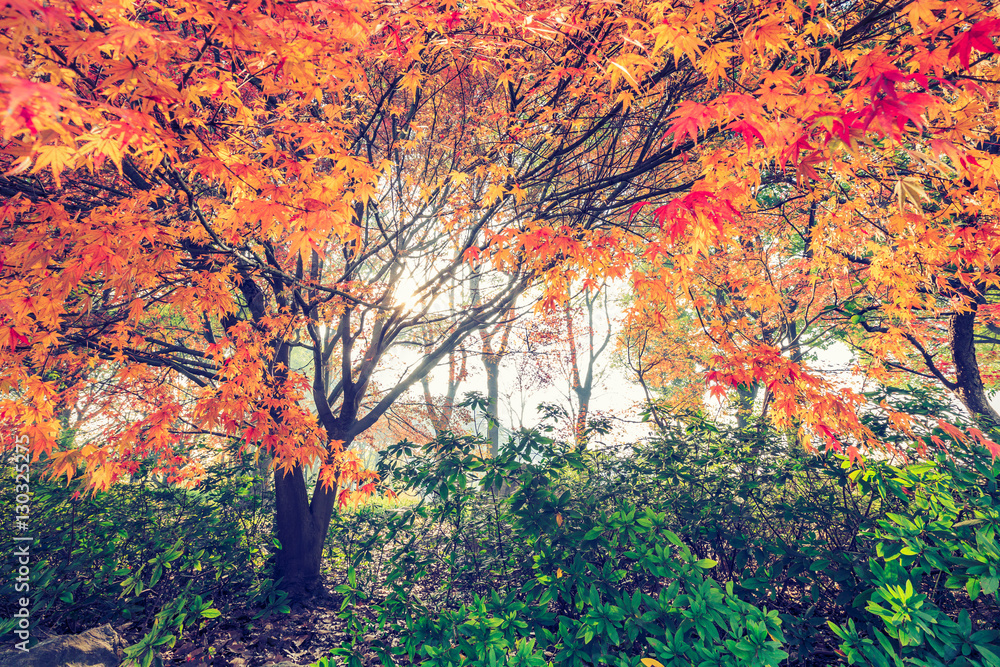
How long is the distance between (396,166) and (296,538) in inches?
189

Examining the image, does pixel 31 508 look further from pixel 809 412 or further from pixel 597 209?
pixel 809 412

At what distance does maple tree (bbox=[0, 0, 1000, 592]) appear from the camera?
7.10ft

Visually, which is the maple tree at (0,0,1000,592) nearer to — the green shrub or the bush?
the bush

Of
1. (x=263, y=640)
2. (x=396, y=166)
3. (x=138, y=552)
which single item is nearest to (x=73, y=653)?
(x=138, y=552)

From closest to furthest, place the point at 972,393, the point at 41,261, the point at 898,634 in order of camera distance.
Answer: the point at 898,634 → the point at 41,261 → the point at 972,393

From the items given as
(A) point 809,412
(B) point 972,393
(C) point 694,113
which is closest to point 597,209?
(C) point 694,113

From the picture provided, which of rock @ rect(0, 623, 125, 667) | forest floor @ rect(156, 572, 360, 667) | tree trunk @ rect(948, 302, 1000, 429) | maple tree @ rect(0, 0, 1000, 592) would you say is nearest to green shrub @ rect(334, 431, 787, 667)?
forest floor @ rect(156, 572, 360, 667)

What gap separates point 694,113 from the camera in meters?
→ 2.27

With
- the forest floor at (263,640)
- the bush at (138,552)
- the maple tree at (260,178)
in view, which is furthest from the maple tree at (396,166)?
the forest floor at (263,640)

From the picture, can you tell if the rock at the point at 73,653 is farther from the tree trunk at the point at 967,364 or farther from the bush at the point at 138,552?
the tree trunk at the point at 967,364

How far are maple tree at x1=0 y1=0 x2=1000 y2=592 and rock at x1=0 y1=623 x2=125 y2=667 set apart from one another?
3.75 ft

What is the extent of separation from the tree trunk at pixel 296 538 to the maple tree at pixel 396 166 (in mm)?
35

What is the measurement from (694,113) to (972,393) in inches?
302

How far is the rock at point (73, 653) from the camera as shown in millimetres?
3020
